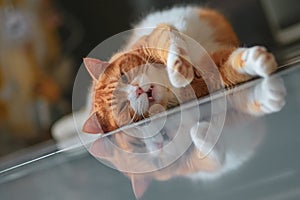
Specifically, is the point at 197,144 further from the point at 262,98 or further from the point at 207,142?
the point at 262,98

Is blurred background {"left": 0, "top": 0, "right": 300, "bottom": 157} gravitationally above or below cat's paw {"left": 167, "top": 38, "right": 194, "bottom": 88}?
above

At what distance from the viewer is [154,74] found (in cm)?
84

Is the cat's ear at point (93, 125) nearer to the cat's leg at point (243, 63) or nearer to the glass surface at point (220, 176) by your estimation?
the glass surface at point (220, 176)

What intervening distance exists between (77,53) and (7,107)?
0.83 feet

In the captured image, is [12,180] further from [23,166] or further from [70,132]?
[70,132]

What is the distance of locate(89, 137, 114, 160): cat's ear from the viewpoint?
2.64 ft

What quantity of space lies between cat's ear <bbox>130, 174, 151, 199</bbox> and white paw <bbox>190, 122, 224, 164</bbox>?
Result: 81 millimetres

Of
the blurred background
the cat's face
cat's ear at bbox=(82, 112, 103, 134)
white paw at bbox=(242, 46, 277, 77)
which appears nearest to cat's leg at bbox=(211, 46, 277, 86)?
white paw at bbox=(242, 46, 277, 77)

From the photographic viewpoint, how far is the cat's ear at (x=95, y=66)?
2.74 ft

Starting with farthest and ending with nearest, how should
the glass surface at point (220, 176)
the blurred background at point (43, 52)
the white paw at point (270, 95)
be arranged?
the blurred background at point (43, 52), the white paw at point (270, 95), the glass surface at point (220, 176)

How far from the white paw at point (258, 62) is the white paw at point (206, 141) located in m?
0.13

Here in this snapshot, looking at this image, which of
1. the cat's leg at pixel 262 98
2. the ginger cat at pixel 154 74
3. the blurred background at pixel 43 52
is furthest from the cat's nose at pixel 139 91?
the blurred background at pixel 43 52

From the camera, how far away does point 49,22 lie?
5.43ft

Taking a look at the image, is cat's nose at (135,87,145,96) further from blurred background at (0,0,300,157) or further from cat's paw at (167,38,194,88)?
blurred background at (0,0,300,157)
